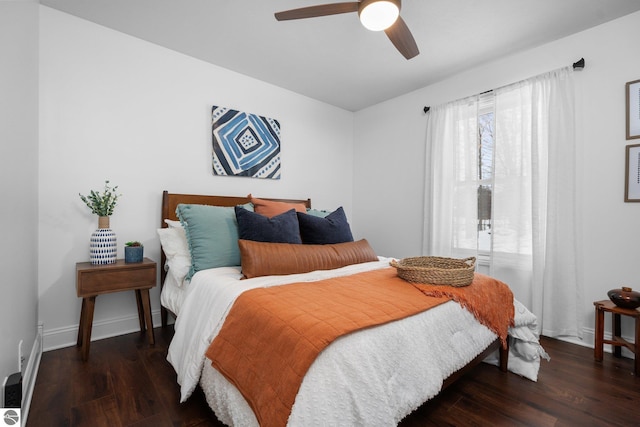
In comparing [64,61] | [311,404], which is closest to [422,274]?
[311,404]

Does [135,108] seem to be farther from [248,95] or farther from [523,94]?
[523,94]

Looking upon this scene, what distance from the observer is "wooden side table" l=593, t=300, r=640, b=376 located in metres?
1.96

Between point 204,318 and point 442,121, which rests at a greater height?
point 442,121

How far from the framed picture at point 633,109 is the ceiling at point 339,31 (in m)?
0.57

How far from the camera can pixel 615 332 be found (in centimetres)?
221

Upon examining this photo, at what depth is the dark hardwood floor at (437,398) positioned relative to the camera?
1.47m

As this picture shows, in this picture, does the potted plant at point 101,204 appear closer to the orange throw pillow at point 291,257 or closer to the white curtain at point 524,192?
the orange throw pillow at point 291,257

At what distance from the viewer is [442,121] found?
335cm

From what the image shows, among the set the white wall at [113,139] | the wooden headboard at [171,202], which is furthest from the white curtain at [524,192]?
the wooden headboard at [171,202]

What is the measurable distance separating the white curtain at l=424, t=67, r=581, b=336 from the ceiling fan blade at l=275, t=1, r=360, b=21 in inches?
78.4

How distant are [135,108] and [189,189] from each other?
828mm

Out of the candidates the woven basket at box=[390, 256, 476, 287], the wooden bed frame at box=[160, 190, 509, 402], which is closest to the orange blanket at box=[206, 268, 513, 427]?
the woven basket at box=[390, 256, 476, 287]

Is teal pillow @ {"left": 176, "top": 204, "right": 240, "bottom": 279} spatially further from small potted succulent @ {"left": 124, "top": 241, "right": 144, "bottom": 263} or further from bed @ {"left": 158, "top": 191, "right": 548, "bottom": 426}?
small potted succulent @ {"left": 124, "top": 241, "right": 144, "bottom": 263}

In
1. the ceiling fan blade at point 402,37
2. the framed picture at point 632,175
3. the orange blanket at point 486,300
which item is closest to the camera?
the orange blanket at point 486,300
